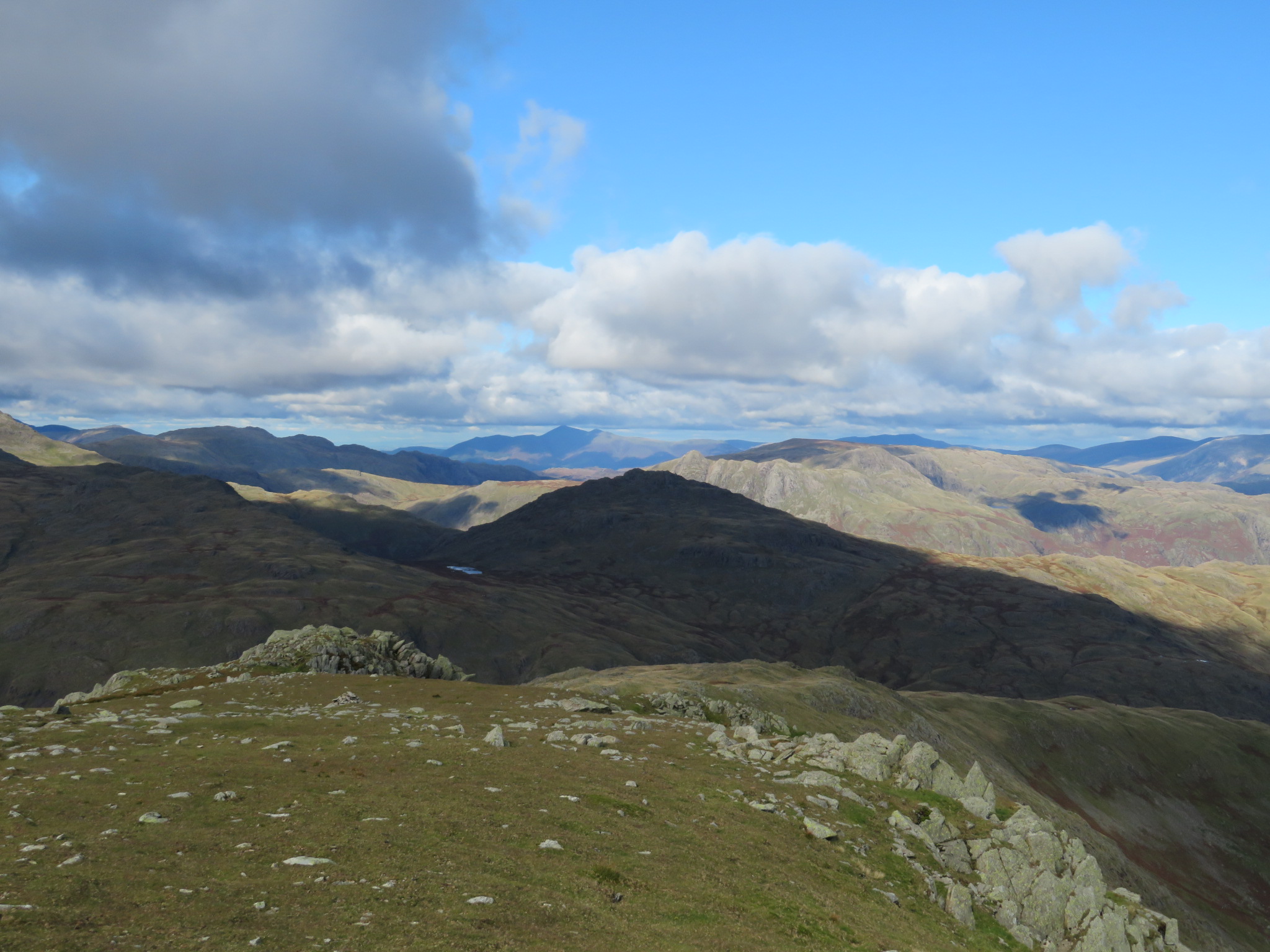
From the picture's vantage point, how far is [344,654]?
65.5m

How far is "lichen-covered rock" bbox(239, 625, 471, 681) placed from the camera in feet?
206

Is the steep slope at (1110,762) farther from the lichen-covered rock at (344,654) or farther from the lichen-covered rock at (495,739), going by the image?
the lichen-covered rock at (495,739)

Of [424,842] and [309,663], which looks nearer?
[424,842]

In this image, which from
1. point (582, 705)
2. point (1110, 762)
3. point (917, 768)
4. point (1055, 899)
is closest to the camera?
point (1055, 899)

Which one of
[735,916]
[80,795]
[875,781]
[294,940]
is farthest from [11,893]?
[875,781]

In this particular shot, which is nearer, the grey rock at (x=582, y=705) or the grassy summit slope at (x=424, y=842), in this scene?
the grassy summit slope at (x=424, y=842)

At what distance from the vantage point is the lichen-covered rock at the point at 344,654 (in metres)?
62.7

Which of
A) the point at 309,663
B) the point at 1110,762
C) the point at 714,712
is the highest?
the point at 309,663

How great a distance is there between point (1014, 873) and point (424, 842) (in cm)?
2829

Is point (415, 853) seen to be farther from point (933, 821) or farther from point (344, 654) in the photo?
point (344, 654)

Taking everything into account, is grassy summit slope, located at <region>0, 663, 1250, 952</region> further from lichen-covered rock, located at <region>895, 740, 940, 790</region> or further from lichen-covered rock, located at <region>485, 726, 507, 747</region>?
lichen-covered rock, located at <region>895, 740, 940, 790</region>

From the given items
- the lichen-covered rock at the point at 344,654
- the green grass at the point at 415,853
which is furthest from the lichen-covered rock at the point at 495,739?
the lichen-covered rock at the point at 344,654

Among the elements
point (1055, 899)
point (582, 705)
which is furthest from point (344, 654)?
point (1055, 899)

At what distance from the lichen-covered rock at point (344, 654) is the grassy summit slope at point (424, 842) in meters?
17.6
